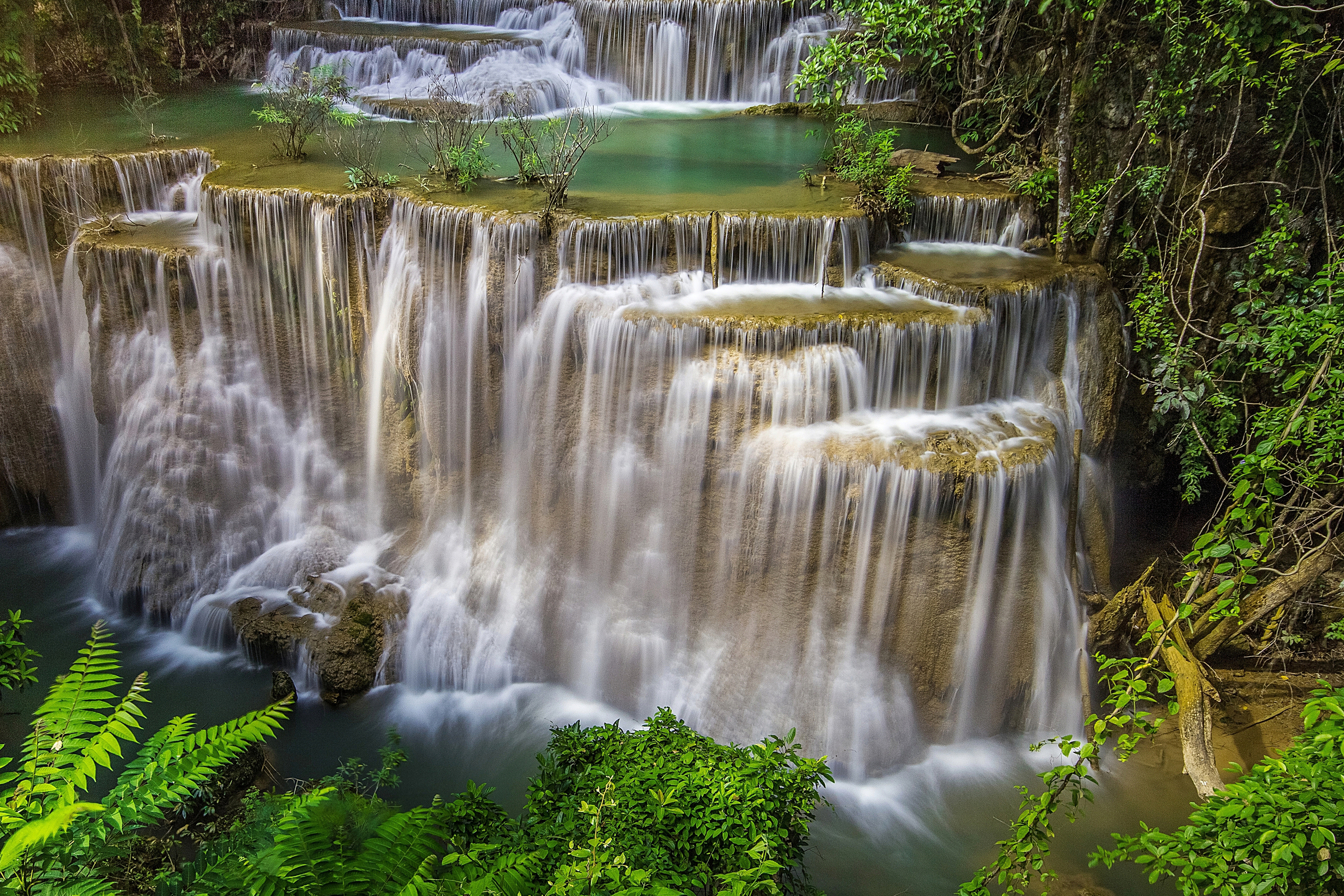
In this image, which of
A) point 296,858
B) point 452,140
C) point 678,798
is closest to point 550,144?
point 452,140

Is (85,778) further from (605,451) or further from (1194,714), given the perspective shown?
(1194,714)

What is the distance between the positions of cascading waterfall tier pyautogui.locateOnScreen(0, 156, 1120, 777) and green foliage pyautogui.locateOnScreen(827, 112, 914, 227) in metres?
0.52

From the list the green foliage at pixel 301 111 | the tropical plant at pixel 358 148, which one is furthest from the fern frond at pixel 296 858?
the green foliage at pixel 301 111

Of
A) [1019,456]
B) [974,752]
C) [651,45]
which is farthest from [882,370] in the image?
[651,45]

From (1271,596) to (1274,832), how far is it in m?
4.84

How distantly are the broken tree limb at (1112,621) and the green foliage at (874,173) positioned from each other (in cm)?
443

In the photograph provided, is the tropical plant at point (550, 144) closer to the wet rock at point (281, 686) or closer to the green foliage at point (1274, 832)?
the wet rock at point (281, 686)

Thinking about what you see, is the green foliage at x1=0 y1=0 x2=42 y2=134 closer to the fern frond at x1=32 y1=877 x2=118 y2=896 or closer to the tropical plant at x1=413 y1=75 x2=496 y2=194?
the tropical plant at x1=413 y1=75 x2=496 y2=194

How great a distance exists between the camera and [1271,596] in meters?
7.25

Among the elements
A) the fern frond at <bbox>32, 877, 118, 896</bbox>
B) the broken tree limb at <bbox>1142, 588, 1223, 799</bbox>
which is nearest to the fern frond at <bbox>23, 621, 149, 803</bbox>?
the fern frond at <bbox>32, 877, 118, 896</bbox>

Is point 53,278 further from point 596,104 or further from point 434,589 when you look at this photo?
point 596,104

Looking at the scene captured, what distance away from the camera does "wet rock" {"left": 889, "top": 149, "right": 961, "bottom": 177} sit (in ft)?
34.5

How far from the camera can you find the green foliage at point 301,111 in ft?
35.6

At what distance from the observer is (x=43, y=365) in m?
10.6
